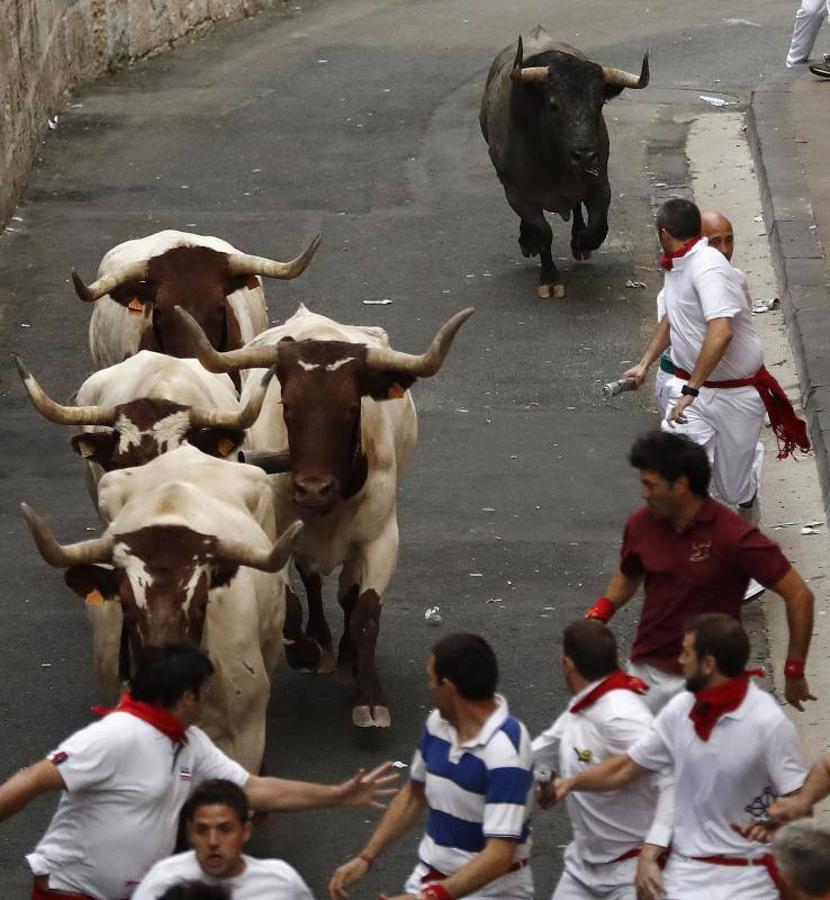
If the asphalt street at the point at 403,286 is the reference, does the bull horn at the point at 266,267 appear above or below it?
above

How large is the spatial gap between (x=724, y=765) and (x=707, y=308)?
3.98m

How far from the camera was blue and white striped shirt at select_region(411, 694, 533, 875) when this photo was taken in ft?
19.8

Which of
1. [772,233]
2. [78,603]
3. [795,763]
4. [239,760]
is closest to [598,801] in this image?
[795,763]

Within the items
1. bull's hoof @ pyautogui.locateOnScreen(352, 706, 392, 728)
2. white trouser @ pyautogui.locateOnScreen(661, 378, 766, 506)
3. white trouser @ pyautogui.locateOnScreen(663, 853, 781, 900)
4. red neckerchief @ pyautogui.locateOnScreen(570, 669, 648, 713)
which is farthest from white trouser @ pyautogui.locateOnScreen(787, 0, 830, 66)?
white trouser @ pyautogui.locateOnScreen(663, 853, 781, 900)

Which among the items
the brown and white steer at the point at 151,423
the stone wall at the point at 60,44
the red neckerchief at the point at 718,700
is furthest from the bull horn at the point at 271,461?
the stone wall at the point at 60,44

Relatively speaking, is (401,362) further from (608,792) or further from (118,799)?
(118,799)

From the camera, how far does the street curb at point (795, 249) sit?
12.9 meters

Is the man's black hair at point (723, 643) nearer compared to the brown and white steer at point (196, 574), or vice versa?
the man's black hair at point (723, 643)

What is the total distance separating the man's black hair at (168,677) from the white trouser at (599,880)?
52.7 inches

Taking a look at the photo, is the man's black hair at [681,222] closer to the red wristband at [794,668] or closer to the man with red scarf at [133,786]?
the red wristband at [794,668]

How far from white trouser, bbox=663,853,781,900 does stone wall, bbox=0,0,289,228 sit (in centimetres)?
1240

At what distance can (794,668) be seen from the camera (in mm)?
7227

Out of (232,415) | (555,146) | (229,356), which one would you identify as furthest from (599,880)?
(555,146)

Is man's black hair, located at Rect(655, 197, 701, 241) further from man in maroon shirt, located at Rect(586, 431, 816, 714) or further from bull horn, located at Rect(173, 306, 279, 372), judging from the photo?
man in maroon shirt, located at Rect(586, 431, 816, 714)
